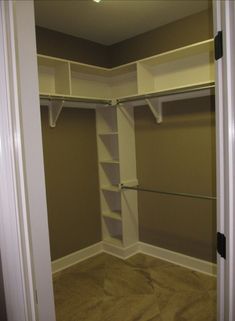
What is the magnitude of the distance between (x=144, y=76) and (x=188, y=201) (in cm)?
148

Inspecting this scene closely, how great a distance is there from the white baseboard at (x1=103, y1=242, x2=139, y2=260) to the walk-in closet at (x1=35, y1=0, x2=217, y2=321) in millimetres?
15

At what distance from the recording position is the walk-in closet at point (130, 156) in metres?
2.58

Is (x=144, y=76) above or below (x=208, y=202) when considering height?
above

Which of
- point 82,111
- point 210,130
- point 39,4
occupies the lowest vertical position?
point 210,130

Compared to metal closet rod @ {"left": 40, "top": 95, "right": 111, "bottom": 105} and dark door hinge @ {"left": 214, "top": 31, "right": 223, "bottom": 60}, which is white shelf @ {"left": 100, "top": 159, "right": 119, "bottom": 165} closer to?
metal closet rod @ {"left": 40, "top": 95, "right": 111, "bottom": 105}

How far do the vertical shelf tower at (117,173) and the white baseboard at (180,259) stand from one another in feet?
0.59

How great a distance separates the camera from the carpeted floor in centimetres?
231

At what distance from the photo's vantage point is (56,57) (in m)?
3.06

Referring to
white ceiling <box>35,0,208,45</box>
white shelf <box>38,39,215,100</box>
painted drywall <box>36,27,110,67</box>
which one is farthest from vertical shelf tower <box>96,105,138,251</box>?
white ceiling <box>35,0,208,45</box>

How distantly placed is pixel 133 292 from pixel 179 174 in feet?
4.28

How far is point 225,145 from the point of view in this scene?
93cm

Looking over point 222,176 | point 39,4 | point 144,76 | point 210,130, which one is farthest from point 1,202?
point 144,76

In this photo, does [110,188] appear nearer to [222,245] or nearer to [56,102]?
[56,102]

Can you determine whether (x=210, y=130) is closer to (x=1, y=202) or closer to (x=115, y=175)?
(x=115, y=175)
